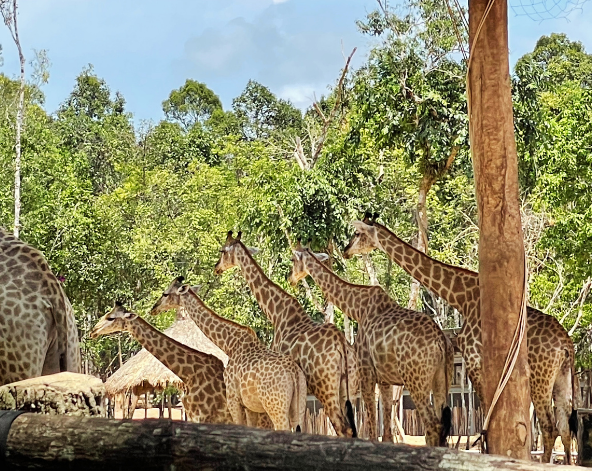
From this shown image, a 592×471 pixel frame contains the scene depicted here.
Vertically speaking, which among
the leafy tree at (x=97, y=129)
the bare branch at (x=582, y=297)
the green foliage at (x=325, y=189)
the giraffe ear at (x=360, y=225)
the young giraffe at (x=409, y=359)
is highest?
the leafy tree at (x=97, y=129)

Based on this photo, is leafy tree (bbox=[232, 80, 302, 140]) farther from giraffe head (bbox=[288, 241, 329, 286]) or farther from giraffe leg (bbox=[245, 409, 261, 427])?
giraffe leg (bbox=[245, 409, 261, 427])

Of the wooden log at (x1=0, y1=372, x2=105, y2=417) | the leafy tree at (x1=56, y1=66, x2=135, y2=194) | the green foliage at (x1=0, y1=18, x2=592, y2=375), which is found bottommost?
the wooden log at (x1=0, y1=372, x2=105, y2=417)

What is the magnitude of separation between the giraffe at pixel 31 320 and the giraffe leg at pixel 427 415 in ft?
9.34

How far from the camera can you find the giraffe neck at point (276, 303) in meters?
6.43

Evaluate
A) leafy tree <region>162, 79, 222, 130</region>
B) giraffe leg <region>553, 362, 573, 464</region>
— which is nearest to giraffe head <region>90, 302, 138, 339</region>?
giraffe leg <region>553, 362, 573, 464</region>

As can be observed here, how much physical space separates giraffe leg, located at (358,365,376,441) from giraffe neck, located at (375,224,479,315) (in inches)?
30.3

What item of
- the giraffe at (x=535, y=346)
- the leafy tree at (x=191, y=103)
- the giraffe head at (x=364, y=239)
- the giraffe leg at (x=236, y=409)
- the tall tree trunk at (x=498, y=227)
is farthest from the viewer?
the leafy tree at (x=191, y=103)

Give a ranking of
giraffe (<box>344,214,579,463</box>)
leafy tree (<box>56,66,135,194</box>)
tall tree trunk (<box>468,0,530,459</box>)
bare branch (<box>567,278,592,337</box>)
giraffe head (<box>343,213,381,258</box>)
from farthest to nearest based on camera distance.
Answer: leafy tree (<box>56,66,135,194</box>) < bare branch (<box>567,278,592,337</box>) < giraffe head (<box>343,213,381,258</box>) < giraffe (<box>344,214,579,463</box>) < tall tree trunk (<box>468,0,530,459</box>)

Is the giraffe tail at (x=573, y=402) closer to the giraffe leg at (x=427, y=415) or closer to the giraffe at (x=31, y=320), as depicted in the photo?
the giraffe leg at (x=427, y=415)

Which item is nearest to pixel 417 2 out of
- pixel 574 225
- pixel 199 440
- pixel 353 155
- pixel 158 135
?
pixel 353 155

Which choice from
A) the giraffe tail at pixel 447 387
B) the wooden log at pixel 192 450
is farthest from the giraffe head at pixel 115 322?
the wooden log at pixel 192 450

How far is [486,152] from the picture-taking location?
13.9 ft

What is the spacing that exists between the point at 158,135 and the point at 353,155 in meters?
15.8

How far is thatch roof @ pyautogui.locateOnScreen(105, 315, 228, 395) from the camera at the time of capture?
12.8 metres
